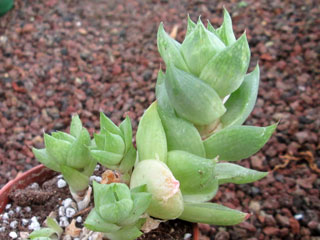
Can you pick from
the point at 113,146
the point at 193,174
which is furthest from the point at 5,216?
the point at 193,174

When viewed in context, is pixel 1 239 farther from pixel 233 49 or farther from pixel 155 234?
pixel 233 49

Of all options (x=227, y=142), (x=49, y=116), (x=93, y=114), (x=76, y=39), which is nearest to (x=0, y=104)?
(x=49, y=116)

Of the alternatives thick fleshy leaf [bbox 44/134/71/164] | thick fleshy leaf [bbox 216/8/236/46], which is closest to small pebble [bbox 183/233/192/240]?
thick fleshy leaf [bbox 44/134/71/164]

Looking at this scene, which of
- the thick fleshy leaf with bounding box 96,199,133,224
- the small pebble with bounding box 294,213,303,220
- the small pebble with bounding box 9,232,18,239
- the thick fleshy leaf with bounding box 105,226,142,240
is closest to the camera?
the thick fleshy leaf with bounding box 96,199,133,224

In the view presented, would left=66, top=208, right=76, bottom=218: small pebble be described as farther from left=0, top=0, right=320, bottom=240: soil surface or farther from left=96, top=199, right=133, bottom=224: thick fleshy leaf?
left=0, top=0, right=320, bottom=240: soil surface

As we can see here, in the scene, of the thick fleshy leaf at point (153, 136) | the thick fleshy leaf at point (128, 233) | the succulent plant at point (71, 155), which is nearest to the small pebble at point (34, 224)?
the succulent plant at point (71, 155)

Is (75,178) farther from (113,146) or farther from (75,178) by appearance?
(113,146)

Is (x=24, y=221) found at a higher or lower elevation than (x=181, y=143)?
lower

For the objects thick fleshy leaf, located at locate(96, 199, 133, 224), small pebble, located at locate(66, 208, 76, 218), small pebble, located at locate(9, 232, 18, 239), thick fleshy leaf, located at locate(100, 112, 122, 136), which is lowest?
small pebble, located at locate(9, 232, 18, 239)
